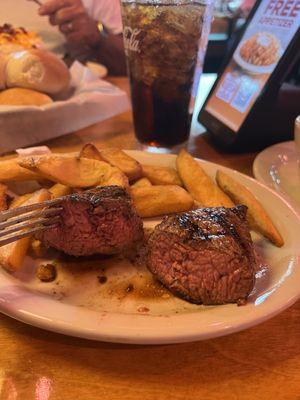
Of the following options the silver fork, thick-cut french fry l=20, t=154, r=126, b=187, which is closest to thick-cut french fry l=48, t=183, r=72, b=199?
thick-cut french fry l=20, t=154, r=126, b=187

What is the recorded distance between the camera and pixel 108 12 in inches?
123

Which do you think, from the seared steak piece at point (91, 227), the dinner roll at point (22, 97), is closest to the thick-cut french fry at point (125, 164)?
the seared steak piece at point (91, 227)

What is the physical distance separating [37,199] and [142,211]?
10.2 inches

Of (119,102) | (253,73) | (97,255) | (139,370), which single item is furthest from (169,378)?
(119,102)

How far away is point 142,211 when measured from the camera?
1.00 meters

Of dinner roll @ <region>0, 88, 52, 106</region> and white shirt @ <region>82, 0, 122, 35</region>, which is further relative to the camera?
white shirt @ <region>82, 0, 122, 35</region>

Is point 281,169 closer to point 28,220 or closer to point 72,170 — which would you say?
point 72,170

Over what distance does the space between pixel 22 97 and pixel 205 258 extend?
1240mm

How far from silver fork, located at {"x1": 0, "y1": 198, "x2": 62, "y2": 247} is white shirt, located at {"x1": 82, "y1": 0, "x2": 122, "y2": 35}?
267 cm

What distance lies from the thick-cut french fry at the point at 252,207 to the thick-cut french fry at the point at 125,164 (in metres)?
0.22

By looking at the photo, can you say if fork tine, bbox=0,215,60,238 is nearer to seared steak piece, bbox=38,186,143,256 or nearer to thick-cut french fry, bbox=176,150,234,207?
seared steak piece, bbox=38,186,143,256

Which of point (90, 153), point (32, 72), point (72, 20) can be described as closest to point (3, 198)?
point (90, 153)

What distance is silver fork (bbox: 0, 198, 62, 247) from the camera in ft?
2.39

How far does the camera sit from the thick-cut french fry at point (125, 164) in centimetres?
106
